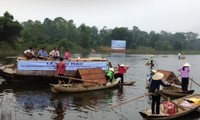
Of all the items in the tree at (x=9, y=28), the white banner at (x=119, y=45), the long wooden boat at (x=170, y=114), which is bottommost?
the long wooden boat at (x=170, y=114)

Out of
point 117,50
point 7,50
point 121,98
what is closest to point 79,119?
point 121,98

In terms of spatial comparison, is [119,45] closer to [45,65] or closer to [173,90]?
[45,65]

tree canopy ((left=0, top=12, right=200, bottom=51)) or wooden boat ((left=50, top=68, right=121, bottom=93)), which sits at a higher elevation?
tree canopy ((left=0, top=12, right=200, bottom=51))

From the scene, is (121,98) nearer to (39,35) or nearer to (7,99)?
(7,99)

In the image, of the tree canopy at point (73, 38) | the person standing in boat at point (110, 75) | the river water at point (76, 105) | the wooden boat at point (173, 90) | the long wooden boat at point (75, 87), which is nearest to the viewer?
the river water at point (76, 105)

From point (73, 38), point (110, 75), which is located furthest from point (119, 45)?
point (110, 75)

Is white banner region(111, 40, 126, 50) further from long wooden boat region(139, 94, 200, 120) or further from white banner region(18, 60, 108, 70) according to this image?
long wooden boat region(139, 94, 200, 120)

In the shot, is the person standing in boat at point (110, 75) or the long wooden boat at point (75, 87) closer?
the long wooden boat at point (75, 87)

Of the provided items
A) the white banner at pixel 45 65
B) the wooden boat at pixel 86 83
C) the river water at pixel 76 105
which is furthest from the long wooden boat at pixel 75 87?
the white banner at pixel 45 65

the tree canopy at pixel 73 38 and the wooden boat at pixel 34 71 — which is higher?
the tree canopy at pixel 73 38

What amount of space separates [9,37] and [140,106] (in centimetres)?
6732

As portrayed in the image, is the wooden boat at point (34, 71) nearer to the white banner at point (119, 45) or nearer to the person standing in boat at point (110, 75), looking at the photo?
the person standing in boat at point (110, 75)

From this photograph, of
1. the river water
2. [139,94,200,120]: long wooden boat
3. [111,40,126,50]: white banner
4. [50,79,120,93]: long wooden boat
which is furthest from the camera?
[111,40,126,50]: white banner

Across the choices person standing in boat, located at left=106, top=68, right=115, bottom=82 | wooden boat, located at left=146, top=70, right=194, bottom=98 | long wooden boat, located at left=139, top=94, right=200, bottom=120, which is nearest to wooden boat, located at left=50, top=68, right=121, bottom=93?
person standing in boat, located at left=106, top=68, right=115, bottom=82
